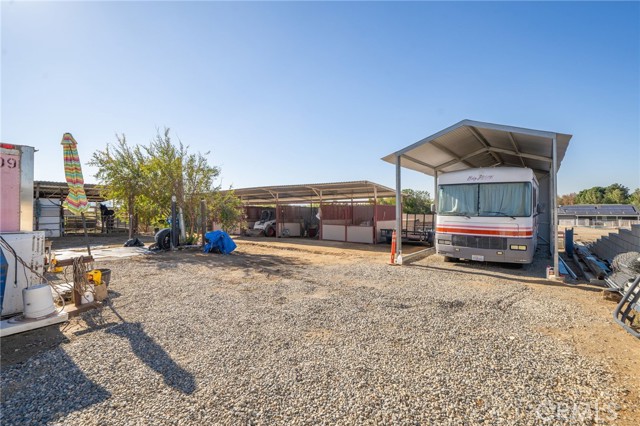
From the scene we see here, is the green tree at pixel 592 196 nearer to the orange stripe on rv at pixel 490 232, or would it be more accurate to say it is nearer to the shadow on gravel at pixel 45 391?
the orange stripe on rv at pixel 490 232

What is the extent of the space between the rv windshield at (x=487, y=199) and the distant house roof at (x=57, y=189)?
59.3 ft

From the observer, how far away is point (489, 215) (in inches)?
332

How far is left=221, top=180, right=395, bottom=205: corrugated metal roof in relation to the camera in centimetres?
1725

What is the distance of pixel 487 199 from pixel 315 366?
7459mm

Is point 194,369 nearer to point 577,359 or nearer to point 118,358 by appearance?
point 118,358

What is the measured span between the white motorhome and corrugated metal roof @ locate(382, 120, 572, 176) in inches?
42.6

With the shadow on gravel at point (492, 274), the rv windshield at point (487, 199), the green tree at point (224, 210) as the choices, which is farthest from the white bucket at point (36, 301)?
the green tree at point (224, 210)

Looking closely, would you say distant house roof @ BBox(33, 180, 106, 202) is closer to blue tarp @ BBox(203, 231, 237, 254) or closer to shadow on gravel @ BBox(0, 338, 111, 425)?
blue tarp @ BBox(203, 231, 237, 254)

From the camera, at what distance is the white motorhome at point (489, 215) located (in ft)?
26.7

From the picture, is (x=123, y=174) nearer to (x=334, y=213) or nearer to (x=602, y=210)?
(x=334, y=213)

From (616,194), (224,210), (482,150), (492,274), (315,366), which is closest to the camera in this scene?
(315,366)

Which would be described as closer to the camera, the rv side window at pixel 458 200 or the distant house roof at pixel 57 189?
the rv side window at pixel 458 200

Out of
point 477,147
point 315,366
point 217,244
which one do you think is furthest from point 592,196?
point 315,366

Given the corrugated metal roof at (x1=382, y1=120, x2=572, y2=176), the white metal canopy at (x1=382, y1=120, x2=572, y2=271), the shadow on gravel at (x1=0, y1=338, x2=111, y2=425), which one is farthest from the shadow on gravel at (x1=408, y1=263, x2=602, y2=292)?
the shadow on gravel at (x1=0, y1=338, x2=111, y2=425)
